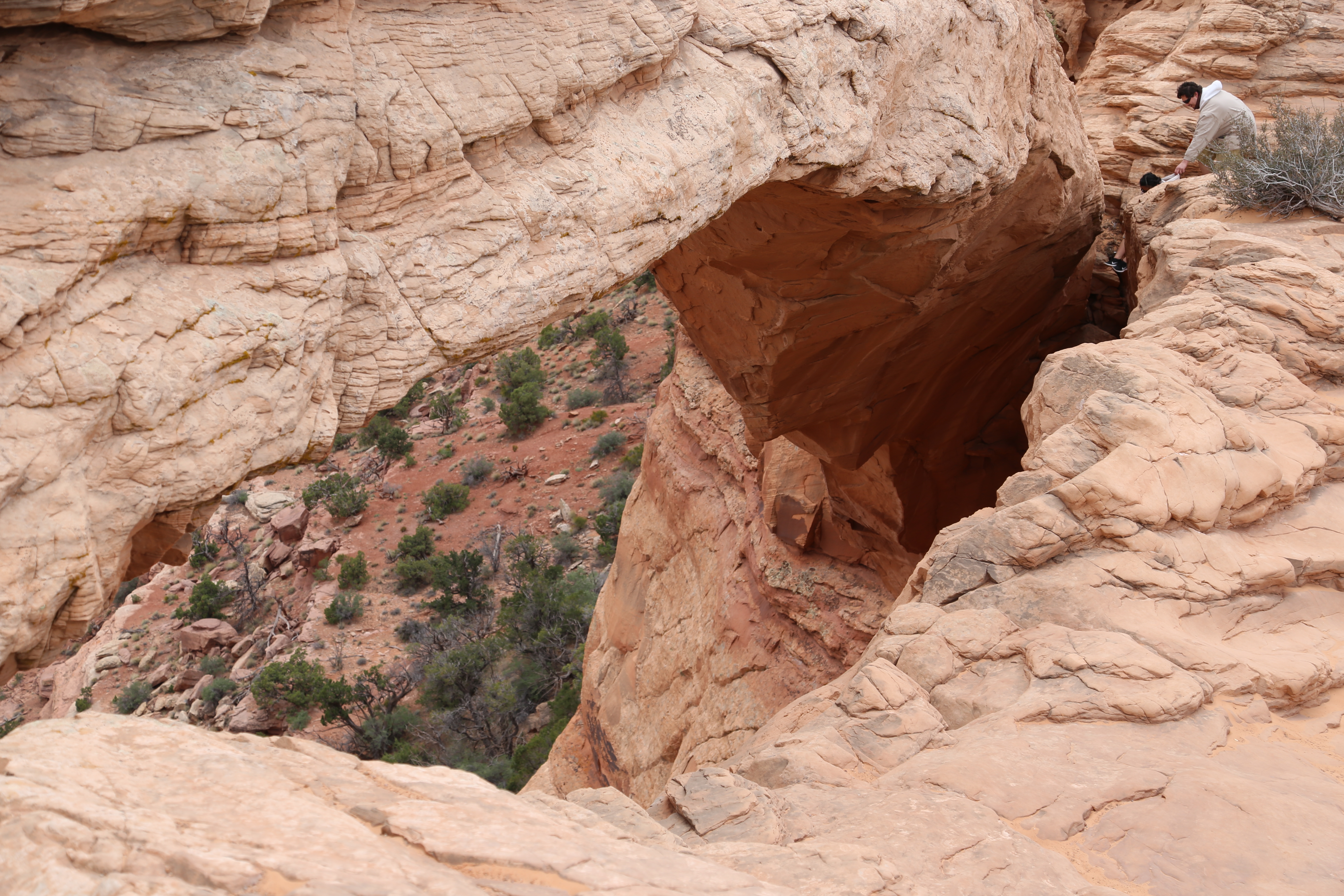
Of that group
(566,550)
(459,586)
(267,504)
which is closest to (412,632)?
(459,586)

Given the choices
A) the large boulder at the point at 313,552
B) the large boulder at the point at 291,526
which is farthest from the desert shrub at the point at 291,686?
the large boulder at the point at 291,526

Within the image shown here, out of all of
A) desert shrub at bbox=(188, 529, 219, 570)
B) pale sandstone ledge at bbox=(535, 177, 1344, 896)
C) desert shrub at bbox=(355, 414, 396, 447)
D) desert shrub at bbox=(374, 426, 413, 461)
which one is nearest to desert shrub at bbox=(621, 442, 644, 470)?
desert shrub at bbox=(374, 426, 413, 461)

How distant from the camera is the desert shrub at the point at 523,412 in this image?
77.2 ft

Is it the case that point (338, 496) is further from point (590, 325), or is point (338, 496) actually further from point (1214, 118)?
point (1214, 118)

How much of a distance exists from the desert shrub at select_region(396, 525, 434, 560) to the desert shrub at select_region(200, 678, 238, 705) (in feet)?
14.0

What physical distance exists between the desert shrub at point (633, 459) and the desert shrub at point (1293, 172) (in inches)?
596

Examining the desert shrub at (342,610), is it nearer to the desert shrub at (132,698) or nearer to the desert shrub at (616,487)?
the desert shrub at (132,698)

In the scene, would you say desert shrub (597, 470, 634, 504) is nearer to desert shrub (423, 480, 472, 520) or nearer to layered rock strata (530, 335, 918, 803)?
desert shrub (423, 480, 472, 520)

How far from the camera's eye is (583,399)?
24438 millimetres

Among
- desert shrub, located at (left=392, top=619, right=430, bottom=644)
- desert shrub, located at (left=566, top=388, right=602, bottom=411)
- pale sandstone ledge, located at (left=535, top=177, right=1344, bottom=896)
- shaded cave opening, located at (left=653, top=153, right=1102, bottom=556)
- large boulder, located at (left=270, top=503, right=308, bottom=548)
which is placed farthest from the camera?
desert shrub, located at (left=566, top=388, right=602, bottom=411)

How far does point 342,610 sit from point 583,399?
29.1 feet

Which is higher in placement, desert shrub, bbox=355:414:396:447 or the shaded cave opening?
the shaded cave opening

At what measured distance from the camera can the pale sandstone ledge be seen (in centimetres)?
272

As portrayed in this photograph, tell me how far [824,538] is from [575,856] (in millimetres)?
6949
